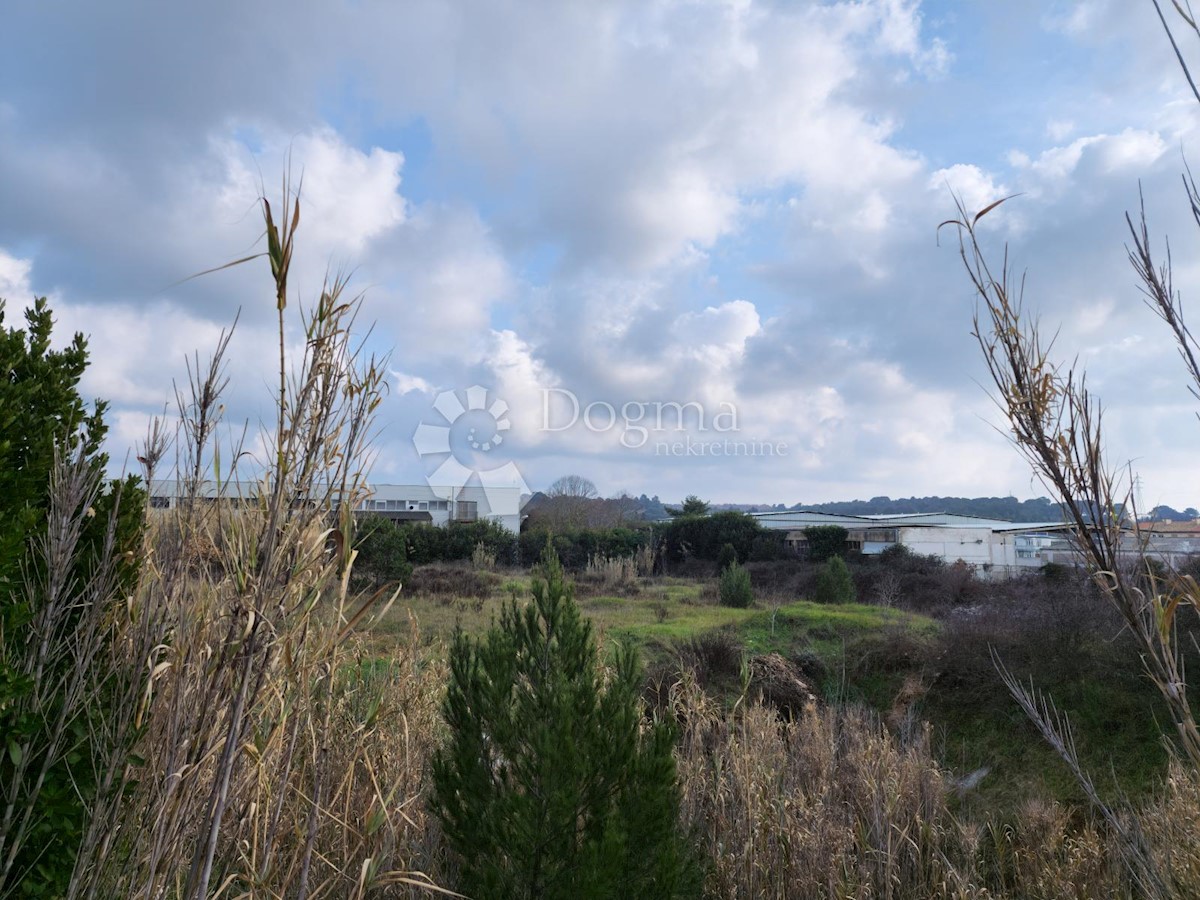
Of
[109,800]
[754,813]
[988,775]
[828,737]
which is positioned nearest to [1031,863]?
[828,737]

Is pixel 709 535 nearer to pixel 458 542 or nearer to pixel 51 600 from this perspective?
pixel 458 542

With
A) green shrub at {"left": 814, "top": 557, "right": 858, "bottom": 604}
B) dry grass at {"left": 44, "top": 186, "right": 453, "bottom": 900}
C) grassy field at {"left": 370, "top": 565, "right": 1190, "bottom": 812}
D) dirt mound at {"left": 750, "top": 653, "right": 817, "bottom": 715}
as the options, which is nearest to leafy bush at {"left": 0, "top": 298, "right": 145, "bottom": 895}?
dry grass at {"left": 44, "top": 186, "right": 453, "bottom": 900}

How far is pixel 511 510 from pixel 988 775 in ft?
90.0

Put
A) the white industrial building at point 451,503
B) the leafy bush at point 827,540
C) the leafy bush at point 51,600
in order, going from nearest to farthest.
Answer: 1. the leafy bush at point 51,600
2. the leafy bush at point 827,540
3. the white industrial building at point 451,503

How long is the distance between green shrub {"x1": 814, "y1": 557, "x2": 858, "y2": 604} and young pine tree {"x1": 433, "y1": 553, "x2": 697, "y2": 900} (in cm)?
1245

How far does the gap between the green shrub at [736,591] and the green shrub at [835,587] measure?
1330mm

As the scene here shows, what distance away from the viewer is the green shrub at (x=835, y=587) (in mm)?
14727

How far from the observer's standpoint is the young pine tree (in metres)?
2.55

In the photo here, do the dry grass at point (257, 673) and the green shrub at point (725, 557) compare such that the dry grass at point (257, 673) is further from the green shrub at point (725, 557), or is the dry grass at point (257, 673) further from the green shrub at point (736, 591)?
the green shrub at point (725, 557)

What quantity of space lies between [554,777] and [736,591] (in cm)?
1282

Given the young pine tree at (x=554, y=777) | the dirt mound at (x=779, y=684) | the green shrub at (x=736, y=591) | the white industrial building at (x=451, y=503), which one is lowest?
the dirt mound at (x=779, y=684)

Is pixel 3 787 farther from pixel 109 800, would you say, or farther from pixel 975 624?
pixel 975 624

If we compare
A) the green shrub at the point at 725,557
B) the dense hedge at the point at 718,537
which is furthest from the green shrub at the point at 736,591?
the dense hedge at the point at 718,537

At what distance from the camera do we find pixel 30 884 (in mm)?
2139
